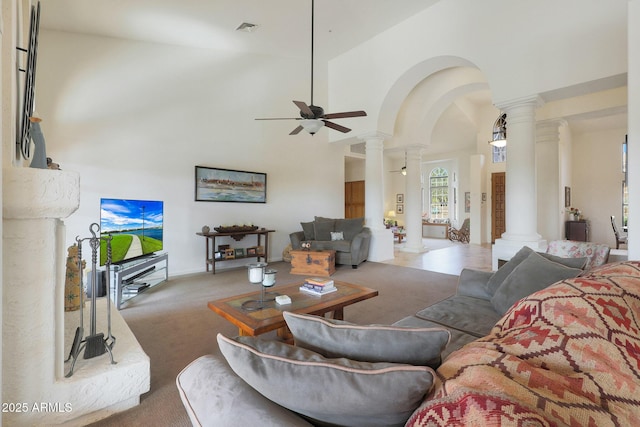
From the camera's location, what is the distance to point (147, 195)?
14.1 ft

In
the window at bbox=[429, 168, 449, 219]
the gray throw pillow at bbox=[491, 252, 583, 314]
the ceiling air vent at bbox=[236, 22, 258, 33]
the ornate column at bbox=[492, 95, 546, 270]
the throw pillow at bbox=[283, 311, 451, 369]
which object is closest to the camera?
the throw pillow at bbox=[283, 311, 451, 369]

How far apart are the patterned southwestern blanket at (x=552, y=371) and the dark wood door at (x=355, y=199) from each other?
9.11 meters

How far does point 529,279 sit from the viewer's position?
1.86 metres

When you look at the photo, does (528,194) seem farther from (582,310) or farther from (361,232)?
(582,310)

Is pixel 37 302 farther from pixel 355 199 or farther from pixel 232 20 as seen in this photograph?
pixel 355 199

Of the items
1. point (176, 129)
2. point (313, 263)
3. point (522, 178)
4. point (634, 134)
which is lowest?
point (313, 263)

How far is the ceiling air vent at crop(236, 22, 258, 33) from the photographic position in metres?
4.22

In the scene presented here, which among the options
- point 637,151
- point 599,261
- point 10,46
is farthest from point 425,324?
point 10,46

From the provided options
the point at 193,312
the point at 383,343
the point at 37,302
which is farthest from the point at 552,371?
the point at 193,312

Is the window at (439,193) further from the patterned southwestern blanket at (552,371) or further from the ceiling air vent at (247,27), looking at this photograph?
the patterned southwestern blanket at (552,371)

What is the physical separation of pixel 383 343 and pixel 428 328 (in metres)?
0.14

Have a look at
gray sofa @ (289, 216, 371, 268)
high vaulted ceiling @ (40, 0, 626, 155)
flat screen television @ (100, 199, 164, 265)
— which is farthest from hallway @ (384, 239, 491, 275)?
high vaulted ceiling @ (40, 0, 626, 155)

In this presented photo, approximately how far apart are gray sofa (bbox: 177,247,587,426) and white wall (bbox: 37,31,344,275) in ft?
10.7

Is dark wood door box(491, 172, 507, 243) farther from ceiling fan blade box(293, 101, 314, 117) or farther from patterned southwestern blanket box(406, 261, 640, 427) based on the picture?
patterned southwestern blanket box(406, 261, 640, 427)
